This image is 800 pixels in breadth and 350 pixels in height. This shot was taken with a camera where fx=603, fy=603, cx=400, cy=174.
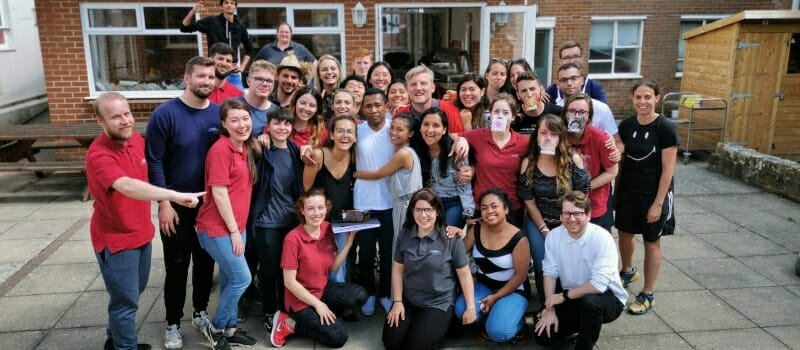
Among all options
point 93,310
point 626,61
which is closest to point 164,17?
→ point 93,310

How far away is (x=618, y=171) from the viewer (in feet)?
15.2

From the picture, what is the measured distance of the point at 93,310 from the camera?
4.66 m

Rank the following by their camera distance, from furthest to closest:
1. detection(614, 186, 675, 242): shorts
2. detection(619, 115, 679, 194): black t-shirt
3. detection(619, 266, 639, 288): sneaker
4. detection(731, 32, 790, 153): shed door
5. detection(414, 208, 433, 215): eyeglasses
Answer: detection(731, 32, 790, 153): shed door < detection(619, 266, 639, 288): sneaker < detection(614, 186, 675, 242): shorts < detection(619, 115, 679, 194): black t-shirt < detection(414, 208, 433, 215): eyeglasses

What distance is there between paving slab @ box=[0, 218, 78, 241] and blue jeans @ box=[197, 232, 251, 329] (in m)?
3.50

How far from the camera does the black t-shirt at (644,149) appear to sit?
4.40 m

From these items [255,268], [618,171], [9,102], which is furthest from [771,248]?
[9,102]

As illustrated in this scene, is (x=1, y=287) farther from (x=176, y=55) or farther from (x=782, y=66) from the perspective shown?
(x=782, y=66)

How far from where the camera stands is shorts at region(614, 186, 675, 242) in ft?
14.8

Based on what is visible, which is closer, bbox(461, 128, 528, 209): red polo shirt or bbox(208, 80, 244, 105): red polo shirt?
bbox(461, 128, 528, 209): red polo shirt

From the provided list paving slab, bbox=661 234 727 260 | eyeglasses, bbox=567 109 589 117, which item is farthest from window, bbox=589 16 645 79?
eyeglasses, bbox=567 109 589 117

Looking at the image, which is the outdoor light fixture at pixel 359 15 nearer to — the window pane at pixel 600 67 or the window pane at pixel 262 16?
the window pane at pixel 262 16

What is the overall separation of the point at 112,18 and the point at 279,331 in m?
7.31

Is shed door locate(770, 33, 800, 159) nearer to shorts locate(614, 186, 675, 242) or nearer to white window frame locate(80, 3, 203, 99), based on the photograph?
shorts locate(614, 186, 675, 242)

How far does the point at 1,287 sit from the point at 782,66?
35.4ft
